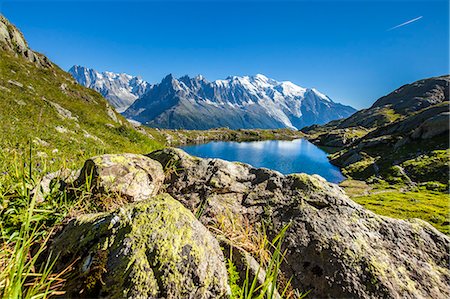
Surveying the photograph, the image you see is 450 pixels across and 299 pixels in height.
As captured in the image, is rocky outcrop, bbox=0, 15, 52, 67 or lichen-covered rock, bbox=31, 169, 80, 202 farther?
rocky outcrop, bbox=0, 15, 52, 67

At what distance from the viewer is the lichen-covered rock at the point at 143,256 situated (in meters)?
3.03

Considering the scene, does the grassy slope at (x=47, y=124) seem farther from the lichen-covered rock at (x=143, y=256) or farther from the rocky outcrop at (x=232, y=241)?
the lichen-covered rock at (x=143, y=256)

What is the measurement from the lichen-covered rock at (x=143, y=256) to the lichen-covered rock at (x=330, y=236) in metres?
1.99

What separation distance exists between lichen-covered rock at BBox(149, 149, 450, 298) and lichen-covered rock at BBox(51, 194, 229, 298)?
6.51ft

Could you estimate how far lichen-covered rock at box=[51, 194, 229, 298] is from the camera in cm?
303

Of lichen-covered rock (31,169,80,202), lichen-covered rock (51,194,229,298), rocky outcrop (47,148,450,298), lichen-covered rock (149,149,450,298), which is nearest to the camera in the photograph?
lichen-covered rock (51,194,229,298)

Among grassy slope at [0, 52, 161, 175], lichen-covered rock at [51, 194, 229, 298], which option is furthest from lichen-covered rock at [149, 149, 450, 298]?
grassy slope at [0, 52, 161, 175]

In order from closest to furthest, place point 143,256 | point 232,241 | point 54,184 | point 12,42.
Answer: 1. point 143,256
2. point 232,241
3. point 54,184
4. point 12,42

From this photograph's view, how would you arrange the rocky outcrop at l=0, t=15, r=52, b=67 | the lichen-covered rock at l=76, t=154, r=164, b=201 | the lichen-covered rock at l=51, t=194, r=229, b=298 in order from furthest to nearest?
the rocky outcrop at l=0, t=15, r=52, b=67, the lichen-covered rock at l=76, t=154, r=164, b=201, the lichen-covered rock at l=51, t=194, r=229, b=298

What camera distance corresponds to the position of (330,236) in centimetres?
519

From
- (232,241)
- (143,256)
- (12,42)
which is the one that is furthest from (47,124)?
(12,42)

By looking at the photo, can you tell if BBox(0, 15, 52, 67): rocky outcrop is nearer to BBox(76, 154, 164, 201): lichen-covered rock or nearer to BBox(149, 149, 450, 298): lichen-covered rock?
BBox(76, 154, 164, 201): lichen-covered rock

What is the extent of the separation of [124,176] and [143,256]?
12.0 ft

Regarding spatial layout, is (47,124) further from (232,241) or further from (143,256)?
(143,256)
